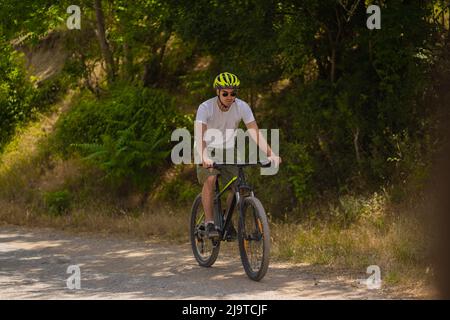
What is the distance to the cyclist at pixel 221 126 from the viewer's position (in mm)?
9320

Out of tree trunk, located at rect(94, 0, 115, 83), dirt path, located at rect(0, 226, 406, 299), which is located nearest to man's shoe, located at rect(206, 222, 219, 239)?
dirt path, located at rect(0, 226, 406, 299)

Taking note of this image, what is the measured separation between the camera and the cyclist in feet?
30.6

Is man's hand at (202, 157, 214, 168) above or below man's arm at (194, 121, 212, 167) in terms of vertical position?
below

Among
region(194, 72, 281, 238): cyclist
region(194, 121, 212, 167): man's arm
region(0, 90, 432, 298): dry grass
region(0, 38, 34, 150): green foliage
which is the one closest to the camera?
region(194, 121, 212, 167): man's arm

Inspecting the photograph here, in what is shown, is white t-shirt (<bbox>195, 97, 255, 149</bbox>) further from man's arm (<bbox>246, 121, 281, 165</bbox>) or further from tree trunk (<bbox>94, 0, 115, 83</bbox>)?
tree trunk (<bbox>94, 0, 115, 83</bbox>)

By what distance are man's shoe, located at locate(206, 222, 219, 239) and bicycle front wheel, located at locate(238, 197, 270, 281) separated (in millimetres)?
531

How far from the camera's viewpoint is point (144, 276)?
31.6 ft

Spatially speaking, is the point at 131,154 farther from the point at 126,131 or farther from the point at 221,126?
the point at 221,126

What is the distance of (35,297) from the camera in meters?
8.48

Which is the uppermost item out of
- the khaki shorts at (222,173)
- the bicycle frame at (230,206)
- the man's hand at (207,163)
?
the man's hand at (207,163)

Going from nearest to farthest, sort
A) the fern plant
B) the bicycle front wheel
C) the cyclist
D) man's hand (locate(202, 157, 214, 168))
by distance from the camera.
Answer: the bicycle front wheel, man's hand (locate(202, 157, 214, 168)), the cyclist, the fern plant

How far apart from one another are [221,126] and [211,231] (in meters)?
1.25

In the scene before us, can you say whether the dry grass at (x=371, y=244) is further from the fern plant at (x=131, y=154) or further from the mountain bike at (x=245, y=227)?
the fern plant at (x=131, y=154)

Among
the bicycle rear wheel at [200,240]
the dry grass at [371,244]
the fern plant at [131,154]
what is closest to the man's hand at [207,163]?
the bicycle rear wheel at [200,240]
